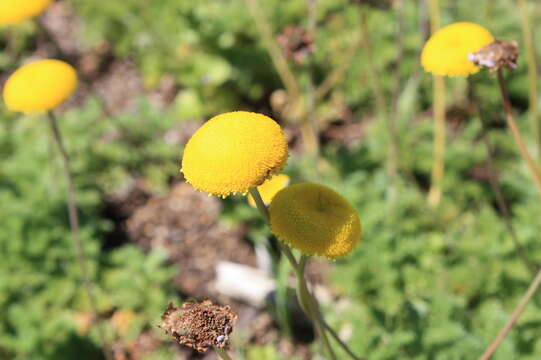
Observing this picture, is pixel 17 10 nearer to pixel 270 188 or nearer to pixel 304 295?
pixel 270 188

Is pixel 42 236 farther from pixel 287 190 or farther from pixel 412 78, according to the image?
pixel 412 78

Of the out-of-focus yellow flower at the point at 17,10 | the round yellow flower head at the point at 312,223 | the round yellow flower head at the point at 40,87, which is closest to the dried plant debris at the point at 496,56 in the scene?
the round yellow flower head at the point at 312,223

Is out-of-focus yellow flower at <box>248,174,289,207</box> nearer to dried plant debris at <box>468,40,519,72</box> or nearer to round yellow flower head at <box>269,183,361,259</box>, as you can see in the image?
round yellow flower head at <box>269,183,361,259</box>

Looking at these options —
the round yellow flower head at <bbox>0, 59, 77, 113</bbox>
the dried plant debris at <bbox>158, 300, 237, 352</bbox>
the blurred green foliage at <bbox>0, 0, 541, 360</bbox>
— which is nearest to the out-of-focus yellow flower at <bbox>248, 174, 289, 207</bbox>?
the dried plant debris at <bbox>158, 300, 237, 352</bbox>

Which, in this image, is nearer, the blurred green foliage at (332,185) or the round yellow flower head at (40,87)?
the round yellow flower head at (40,87)

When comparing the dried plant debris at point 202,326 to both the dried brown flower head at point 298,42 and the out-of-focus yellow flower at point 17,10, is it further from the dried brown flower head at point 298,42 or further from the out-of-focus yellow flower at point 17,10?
the out-of-focus yellow flower at point 17,10

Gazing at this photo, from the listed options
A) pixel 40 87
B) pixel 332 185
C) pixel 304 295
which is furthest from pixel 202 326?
pixel 332 185
